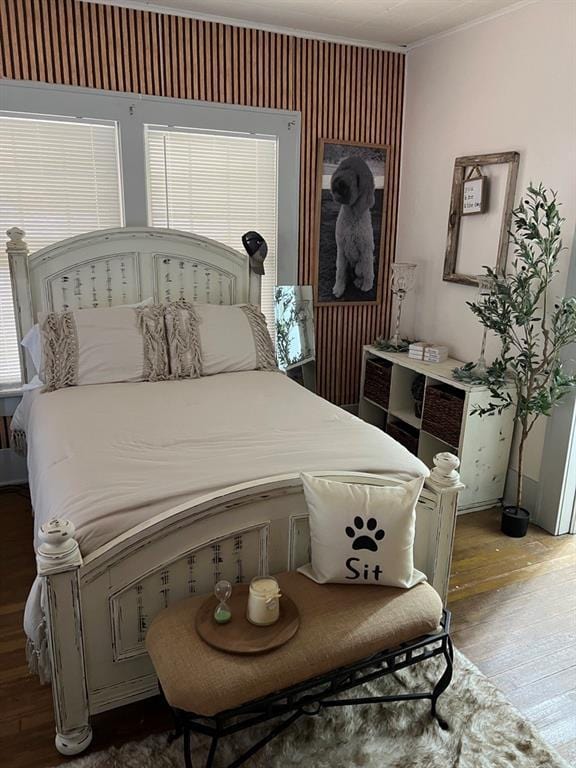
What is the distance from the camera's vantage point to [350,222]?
4.13 metres

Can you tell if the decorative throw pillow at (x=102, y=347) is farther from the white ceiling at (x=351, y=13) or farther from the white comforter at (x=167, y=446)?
the white ceiling at (x=351, y=13)

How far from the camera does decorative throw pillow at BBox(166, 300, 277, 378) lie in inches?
128

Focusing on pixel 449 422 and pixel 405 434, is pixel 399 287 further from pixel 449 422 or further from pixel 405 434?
pixel 449 422

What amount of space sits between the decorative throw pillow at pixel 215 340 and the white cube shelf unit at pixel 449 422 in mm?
925

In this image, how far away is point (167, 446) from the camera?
2.26 metres

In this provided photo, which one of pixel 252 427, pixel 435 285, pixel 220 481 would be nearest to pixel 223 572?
pixel 220 481

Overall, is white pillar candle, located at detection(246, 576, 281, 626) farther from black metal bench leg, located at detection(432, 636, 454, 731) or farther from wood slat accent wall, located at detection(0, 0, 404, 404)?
wood slat accent wall, located at detection(0, 0, 404, 404)

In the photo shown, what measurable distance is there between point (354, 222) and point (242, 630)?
10.2ft

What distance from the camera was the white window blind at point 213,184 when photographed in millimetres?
3555

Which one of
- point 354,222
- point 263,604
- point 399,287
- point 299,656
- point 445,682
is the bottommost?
point 445,682

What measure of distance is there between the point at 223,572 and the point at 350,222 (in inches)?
113

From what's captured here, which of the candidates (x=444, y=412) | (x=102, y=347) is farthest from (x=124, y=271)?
(x=444, y=412)

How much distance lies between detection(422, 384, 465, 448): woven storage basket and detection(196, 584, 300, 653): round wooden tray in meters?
1.81

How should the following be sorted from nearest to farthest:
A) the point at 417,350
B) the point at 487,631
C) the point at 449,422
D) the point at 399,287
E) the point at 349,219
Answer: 1. the point at 487,631
2. the point at 449,422
3. the point at 417,350
4. the point at 399,287
5. the point at 349,219
